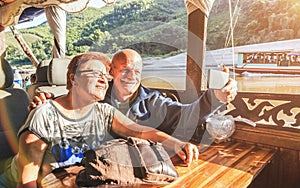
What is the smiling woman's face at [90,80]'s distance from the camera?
3.01 feet

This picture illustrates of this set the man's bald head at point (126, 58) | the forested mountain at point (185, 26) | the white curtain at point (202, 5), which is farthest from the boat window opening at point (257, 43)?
the man's bald head at point (126, 58)

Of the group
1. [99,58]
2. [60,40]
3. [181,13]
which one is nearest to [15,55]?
[60,40]

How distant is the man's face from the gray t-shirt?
0.43ft

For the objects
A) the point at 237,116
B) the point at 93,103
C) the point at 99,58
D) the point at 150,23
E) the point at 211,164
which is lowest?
the point at 211,164

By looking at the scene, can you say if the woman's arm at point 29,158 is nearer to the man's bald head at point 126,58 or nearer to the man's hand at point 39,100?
the man's hand at point 39,100

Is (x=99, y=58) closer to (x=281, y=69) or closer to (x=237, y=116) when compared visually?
(x=237, y=116)

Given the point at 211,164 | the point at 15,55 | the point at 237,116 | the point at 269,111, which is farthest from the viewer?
the point at 15,55

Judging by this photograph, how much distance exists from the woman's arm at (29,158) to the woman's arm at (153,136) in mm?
343

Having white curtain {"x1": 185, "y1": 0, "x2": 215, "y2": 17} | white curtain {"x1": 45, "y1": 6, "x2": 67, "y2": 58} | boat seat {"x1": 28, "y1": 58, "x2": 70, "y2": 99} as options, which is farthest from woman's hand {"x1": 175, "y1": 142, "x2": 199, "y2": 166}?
white curtain {"x1": 45, "y1": 6, "x2": 67, "y2": 58}

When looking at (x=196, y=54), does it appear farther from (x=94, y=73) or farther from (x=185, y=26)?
(x=94, y=73)

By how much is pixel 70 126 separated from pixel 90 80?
18 cm

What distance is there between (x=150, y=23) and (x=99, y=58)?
1.46 metres

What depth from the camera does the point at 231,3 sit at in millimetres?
2053

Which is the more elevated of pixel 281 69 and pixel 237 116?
pixel 281 69
